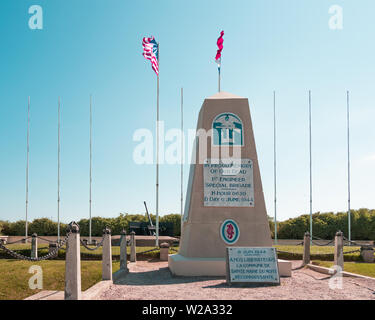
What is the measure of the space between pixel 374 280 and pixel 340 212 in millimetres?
20157

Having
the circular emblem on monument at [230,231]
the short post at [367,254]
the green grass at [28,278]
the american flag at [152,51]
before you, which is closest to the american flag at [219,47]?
the circular emblem on monument at [230,231]

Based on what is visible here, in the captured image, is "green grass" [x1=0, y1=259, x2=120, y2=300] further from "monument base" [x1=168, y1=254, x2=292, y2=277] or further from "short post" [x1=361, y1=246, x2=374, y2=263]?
"short post" [x1=361, y1=246, x2=374, y2=263]

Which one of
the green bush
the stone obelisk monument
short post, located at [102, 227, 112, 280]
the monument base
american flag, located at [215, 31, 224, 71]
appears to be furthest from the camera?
the green bush

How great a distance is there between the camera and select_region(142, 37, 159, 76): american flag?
17.3 metres

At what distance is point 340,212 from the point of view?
26734 mm

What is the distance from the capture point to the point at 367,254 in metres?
13.0

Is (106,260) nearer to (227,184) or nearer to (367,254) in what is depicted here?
(227,184)

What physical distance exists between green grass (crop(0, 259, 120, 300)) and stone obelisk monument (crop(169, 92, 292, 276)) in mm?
2471

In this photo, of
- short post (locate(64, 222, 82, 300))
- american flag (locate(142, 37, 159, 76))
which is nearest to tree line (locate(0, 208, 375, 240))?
american flag (locate(142, 37, 159, 76))

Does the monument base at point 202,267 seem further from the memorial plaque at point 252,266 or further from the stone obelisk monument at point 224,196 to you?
the memorial plaque at point 252,266

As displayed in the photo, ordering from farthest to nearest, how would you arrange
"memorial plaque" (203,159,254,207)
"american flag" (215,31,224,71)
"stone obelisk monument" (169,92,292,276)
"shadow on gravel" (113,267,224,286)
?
"american flag" (215,31,224,71)
"memorial plaque" (203,159,254,207)
"stone obelisk monument" (169,92,292,276)
"shadow on gravel" (113,267,224,286)

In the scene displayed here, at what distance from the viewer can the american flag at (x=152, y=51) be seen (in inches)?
680
